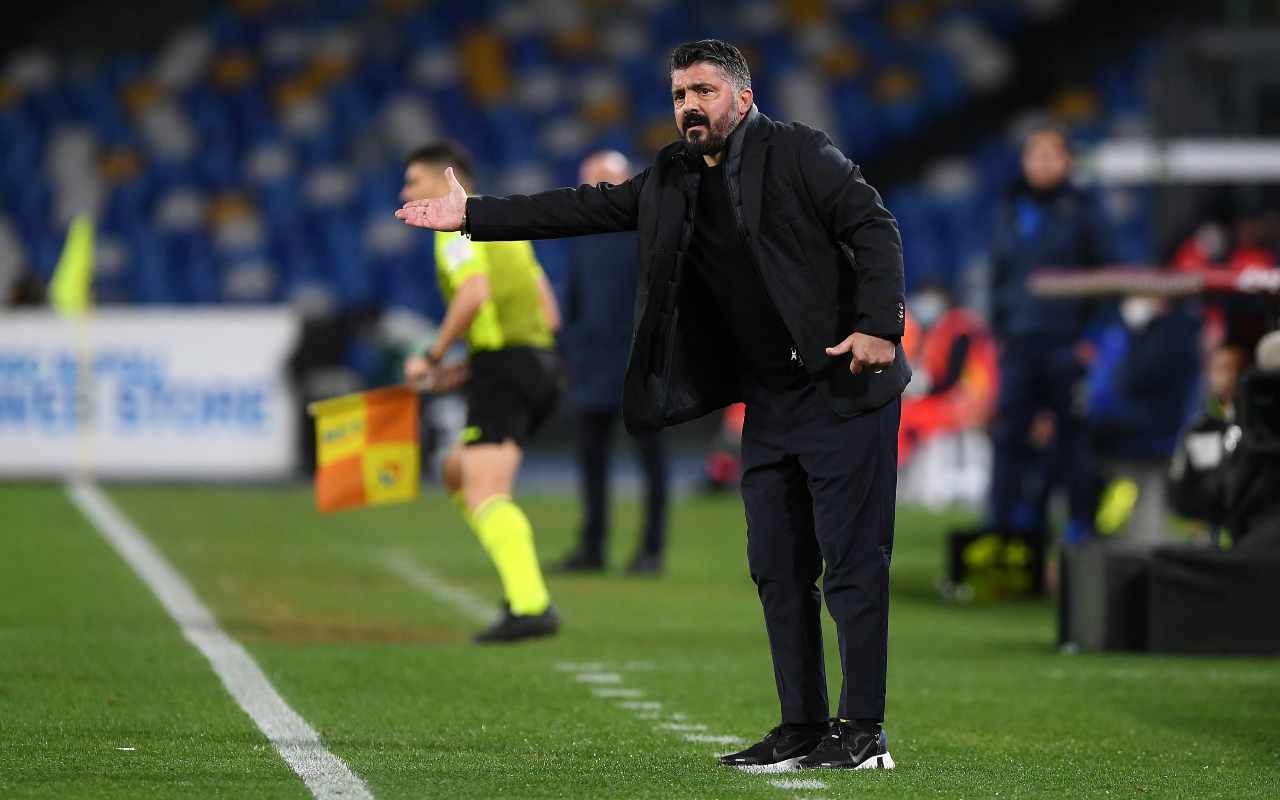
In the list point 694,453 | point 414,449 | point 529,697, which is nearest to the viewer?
point 529,697

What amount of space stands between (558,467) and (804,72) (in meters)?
6.63

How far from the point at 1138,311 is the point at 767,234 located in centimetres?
753

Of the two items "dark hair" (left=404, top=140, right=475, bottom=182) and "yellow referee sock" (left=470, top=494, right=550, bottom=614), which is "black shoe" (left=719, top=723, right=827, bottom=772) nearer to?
"yellow referee sock" (left=470, top=494, right=550, bottom=614)

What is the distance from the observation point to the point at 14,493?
17250mm

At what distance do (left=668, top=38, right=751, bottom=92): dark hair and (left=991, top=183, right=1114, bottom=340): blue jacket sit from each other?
19.4ft

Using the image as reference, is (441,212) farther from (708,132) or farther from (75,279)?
(75,279)

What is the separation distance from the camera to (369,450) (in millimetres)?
9750

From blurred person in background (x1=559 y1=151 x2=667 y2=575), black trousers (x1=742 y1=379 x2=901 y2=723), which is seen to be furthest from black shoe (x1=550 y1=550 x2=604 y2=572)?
black trousers (x1=742 y1=379 x2=901 y2=723)

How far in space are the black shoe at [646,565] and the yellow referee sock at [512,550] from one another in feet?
10.1

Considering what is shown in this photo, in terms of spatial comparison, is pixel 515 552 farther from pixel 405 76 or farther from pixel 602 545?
pixel 405 76

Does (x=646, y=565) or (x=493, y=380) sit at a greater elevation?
(x=493, y=380)

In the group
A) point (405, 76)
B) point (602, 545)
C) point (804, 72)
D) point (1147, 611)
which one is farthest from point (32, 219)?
point (1147, 611)

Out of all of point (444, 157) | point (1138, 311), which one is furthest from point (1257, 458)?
point (1138, 311)

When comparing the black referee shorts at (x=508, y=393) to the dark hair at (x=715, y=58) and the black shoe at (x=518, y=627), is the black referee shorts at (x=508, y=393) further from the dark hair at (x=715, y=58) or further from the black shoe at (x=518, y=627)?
the dark hair at (x=715, y=58)
